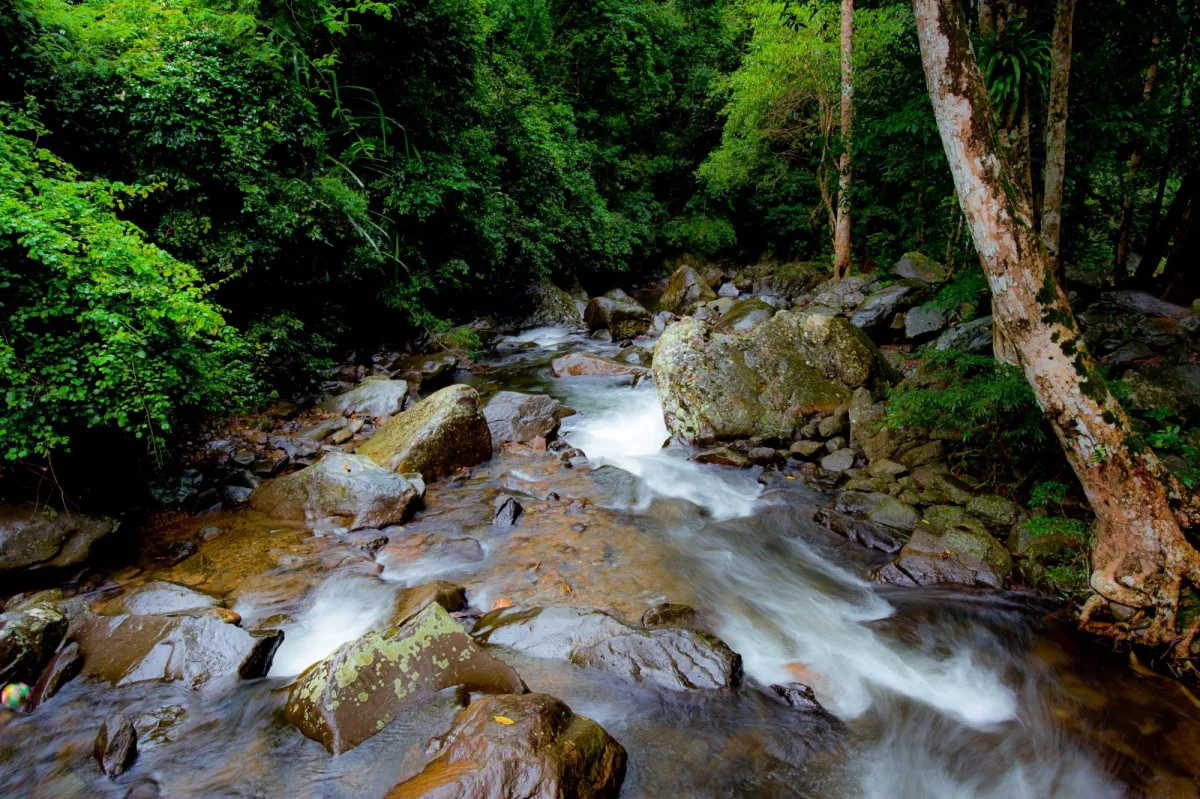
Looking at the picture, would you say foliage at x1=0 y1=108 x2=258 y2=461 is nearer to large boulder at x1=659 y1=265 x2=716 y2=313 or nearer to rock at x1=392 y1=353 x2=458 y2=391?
rock at x1=392 y1=353 x2=458 y2=391

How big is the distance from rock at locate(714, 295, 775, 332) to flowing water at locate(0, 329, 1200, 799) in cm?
684

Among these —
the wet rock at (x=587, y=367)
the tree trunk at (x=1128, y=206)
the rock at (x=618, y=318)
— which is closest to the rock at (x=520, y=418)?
the wet rock at (x=587, y=367)

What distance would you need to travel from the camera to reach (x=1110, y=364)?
677cm

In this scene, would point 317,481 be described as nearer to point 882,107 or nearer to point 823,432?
point 823,432

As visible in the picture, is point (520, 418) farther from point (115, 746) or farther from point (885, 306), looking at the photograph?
point (885, 306)

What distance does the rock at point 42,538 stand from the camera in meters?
4.83

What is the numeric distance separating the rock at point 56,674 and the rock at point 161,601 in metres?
0.46

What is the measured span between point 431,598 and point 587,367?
861 cm

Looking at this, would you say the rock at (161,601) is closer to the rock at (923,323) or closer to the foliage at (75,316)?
the foliage at (75,316)

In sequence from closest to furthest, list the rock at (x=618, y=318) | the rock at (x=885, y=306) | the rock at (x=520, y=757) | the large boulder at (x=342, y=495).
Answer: the rock at (x=520, y=757), the large boulder at (x=342, y=495), the rock at (x=885, y=306), the rock at (x=618, y=318)

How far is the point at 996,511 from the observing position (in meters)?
5.76

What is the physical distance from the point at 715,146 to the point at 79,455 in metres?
25.4

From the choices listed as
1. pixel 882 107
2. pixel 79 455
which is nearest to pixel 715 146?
pixel 882 107

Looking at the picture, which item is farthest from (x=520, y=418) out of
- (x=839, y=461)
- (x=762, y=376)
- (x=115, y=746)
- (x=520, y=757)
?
(x=520, y=757)
